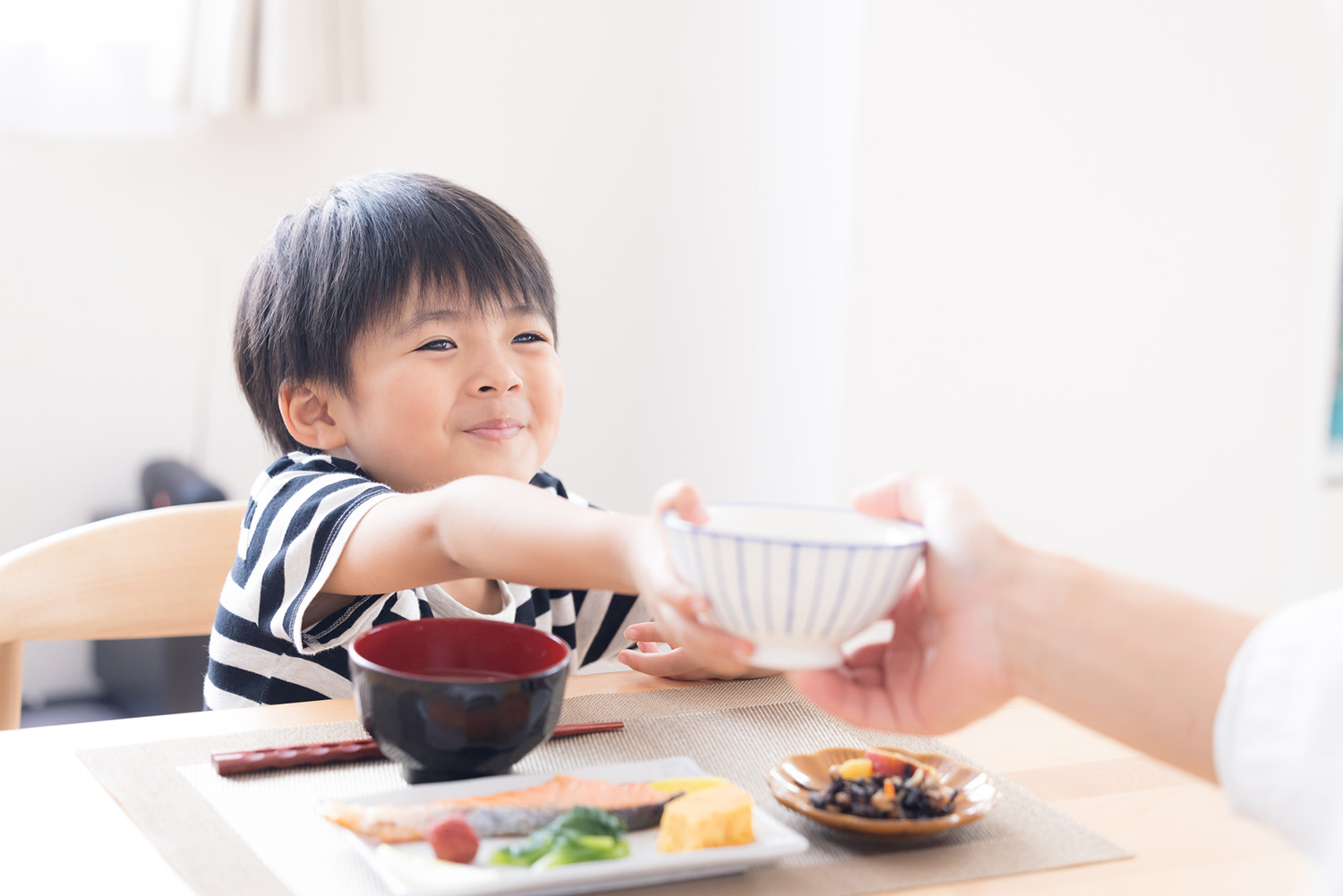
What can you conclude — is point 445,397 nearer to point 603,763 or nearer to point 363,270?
point 363,270

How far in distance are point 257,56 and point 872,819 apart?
1.91 meters

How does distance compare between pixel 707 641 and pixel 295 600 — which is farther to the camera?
pixel 295 600

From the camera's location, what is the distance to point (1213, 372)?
2.61 meters

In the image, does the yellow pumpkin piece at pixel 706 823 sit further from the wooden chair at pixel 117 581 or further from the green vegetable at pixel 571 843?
the wooden chair at pixel 117 581

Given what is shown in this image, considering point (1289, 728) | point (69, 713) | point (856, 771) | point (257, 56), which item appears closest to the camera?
point (1289, 728)

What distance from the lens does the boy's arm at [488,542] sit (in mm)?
750

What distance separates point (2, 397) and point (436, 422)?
4.39 ft

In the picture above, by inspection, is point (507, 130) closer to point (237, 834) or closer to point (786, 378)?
point (786, 378)

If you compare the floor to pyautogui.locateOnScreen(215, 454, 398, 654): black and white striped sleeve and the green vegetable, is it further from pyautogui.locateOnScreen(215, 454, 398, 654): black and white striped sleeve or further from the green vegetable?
the green vegetable

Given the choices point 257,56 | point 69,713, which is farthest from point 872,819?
point 257,56

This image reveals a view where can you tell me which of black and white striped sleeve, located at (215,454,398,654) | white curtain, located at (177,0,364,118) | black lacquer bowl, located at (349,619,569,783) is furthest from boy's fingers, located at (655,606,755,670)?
white curtain, located at (177,0,364,118)

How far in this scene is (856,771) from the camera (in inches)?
29.0

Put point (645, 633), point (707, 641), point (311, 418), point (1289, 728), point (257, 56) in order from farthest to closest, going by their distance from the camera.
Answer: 1. point (257, 56)
2. point (311, 418)
3. point (645, 633)
4. point (707, 641)
5. point (1289, 728)

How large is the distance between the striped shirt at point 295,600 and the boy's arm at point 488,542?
3 cm
